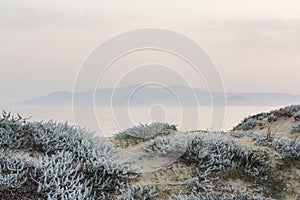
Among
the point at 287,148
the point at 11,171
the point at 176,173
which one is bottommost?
the point at 176,173

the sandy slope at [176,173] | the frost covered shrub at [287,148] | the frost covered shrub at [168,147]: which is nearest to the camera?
the sandy slope at [176,173]

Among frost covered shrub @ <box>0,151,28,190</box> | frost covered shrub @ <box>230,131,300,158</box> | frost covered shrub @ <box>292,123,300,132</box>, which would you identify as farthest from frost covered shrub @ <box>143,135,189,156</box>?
frost covered shrub @ <box>292,123,300,132</box>

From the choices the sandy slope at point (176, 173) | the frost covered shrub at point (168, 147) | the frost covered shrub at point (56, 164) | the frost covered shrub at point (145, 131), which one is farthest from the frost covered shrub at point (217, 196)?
the frost covered shrub at point (145, 131)

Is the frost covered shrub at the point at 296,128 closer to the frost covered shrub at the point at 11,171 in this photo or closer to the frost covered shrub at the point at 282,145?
the frost covered shrub at the point at 282,145

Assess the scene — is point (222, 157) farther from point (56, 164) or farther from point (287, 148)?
point (56, 164)

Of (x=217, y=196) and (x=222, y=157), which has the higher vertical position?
(x=222, y=157)

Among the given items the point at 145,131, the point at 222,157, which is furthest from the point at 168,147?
the point at 145,131

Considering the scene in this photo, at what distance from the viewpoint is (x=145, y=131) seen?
33.7ft

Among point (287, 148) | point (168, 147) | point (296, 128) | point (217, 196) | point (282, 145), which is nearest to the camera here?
point (217, 196)

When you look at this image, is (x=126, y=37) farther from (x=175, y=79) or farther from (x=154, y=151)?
(x=154, y=151)

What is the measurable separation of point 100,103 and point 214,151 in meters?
2.65

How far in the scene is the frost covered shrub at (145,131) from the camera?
33.1 ft

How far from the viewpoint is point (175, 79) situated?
9.22m

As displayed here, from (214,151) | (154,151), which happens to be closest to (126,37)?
(154,151)
